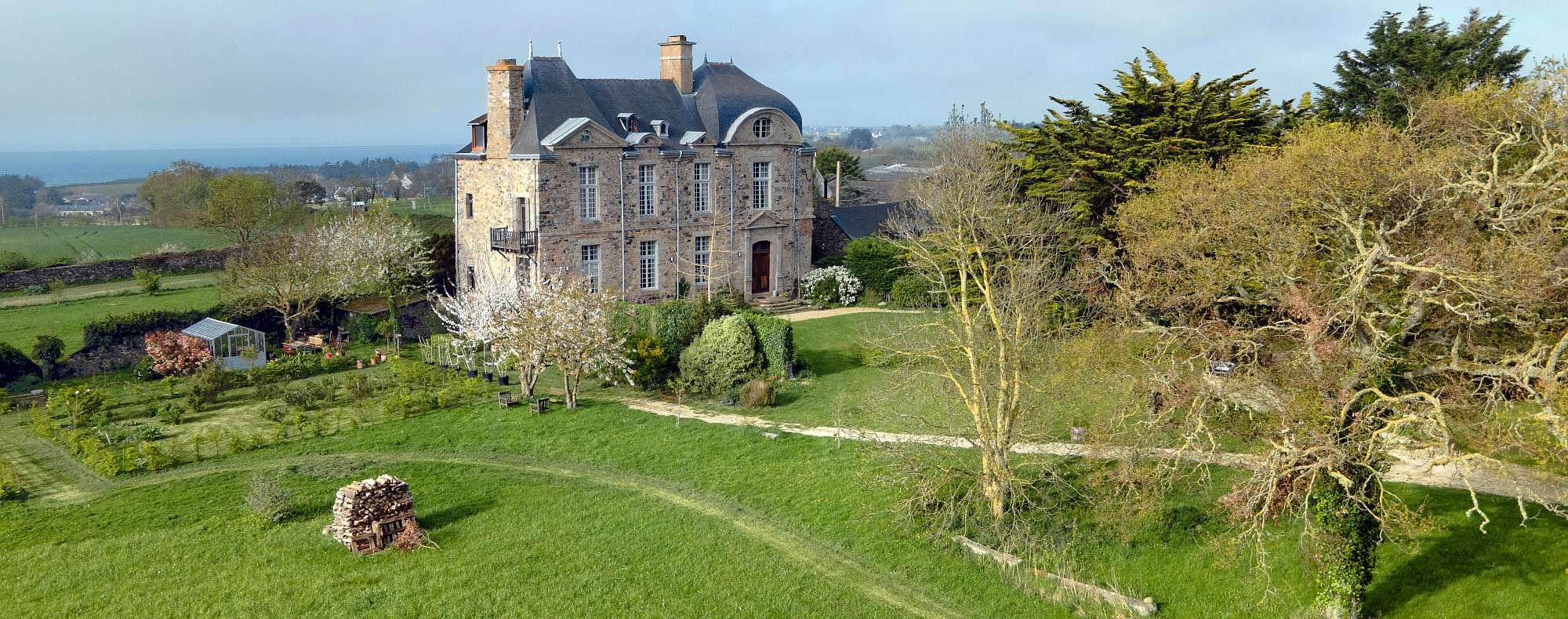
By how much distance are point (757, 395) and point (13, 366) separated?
824 inches

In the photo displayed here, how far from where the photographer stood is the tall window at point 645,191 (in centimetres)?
3694

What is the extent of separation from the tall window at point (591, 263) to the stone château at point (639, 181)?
2.0 inches

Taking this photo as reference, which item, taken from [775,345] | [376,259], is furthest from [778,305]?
[376,259]

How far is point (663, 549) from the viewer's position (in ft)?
61.0

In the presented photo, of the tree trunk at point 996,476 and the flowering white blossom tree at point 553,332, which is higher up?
the flowering white blossom tree at point 553,332

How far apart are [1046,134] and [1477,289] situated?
17.7 metres

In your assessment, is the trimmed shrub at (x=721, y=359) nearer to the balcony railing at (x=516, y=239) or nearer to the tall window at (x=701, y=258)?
the balcony railing at (x=516, y=239)

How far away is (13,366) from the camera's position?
30.4 m

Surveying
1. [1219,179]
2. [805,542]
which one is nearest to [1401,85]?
[1219,179]

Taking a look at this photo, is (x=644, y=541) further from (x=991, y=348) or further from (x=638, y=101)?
(x=638, y=101)

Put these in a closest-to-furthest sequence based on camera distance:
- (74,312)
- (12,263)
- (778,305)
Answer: (74,312) < (778,305) < (12,263)

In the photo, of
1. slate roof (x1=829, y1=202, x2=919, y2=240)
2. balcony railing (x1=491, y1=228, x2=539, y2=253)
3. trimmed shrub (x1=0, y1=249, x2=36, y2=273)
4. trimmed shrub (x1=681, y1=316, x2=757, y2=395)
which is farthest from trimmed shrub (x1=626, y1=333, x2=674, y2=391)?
trimmed shrub (x1=0, y1=249, x2=36, y2=273)

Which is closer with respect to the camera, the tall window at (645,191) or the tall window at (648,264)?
the tall window at (645,191)

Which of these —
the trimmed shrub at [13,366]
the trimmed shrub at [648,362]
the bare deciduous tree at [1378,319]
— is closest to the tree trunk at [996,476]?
the bare deciduous tree at [1378,319]
